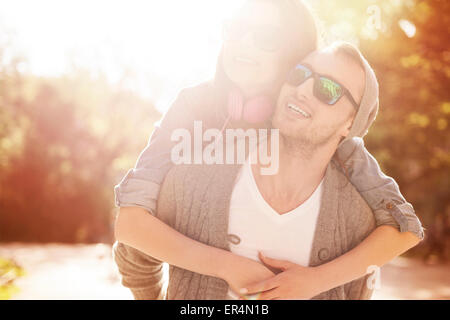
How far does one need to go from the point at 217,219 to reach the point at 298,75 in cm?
79

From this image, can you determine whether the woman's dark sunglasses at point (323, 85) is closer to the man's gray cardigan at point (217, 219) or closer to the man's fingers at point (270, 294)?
the man's gray cardigan at point (217, 219)

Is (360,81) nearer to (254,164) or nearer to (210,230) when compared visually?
(254,164)

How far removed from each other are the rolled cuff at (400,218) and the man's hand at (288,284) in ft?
1.52

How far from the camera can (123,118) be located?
2588cm

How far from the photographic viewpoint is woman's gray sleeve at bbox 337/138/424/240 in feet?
7.82

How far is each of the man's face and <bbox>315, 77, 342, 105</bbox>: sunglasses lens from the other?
0.9 inches

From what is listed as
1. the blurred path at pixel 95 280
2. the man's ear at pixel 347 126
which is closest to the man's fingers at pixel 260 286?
the man's ear at pixel 347 126

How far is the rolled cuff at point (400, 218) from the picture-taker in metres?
2.37

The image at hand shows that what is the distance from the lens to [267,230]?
2.36 metres

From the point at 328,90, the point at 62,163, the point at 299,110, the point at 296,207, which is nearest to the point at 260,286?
the point at 296,207

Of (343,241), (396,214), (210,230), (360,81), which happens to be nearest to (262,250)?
(210,230)

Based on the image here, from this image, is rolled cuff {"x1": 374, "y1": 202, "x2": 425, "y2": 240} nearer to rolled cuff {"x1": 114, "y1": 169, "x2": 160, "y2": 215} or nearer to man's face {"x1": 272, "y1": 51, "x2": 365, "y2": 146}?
man's face {"x1": 272, "y1": 51, "x2": 365, "y2": 146}

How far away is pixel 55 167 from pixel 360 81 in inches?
943

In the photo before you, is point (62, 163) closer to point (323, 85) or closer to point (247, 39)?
point (247, 39)
